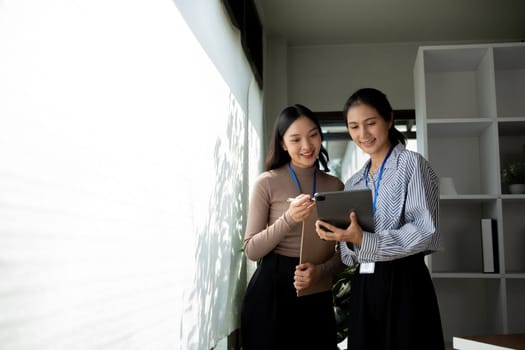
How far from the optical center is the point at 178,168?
1598mm

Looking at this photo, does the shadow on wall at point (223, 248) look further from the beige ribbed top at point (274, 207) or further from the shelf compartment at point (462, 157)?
the shelf compartment at point (462, 157)

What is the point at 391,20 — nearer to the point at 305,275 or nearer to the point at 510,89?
the point at 510,89

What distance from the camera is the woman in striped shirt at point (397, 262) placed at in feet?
5.22

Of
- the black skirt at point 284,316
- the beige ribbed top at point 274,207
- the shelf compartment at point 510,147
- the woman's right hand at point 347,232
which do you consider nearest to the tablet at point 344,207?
the woman's right hand at point 347,232

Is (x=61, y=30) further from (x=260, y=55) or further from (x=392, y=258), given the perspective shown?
(x=260, y=55)

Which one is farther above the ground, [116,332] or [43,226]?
[43,226]

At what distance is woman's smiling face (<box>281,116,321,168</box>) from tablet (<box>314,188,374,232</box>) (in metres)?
0.50

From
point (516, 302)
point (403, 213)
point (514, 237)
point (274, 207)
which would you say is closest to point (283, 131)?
point (274, 207)

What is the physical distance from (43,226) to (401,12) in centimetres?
380

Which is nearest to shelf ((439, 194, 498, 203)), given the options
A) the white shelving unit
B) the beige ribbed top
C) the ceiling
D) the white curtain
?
the white shelving unit

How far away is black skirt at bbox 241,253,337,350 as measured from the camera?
6.92 feet

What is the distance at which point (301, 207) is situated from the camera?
76.8 inches

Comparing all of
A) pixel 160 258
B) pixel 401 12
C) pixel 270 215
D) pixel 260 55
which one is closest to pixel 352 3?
pixel 401 12

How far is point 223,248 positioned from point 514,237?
2.14 meters
